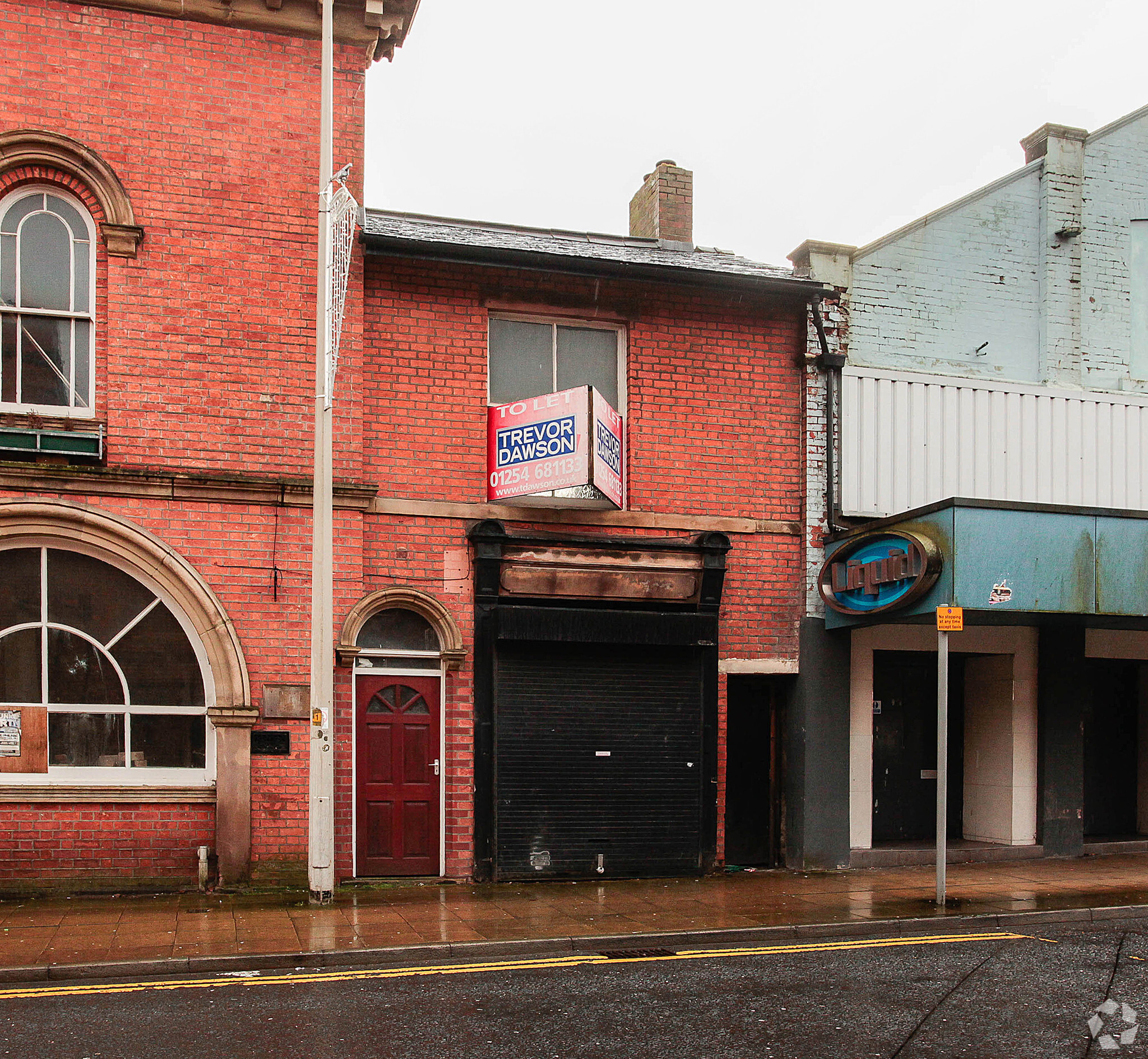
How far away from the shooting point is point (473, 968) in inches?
342

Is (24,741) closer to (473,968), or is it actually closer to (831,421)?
(473,968)

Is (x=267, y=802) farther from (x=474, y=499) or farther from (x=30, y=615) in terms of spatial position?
(x=474, y=499)

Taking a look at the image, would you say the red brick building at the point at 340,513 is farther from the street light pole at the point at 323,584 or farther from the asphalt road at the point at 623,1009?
the asphalt road at the point at 623,1009

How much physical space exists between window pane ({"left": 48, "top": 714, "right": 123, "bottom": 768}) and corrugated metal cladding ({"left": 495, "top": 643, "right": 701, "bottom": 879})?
379cm

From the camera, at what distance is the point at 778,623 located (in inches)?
543

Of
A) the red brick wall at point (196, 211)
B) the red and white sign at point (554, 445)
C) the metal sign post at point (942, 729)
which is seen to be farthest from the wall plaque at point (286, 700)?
the metal sign post at point (942, 729)

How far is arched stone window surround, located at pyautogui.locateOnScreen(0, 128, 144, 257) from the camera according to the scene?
11.3m

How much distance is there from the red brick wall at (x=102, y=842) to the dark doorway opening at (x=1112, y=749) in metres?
11.3

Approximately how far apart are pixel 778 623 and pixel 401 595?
446cm

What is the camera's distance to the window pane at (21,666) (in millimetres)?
11227

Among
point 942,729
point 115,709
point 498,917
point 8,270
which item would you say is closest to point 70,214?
point 8,270

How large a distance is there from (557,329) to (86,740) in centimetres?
655

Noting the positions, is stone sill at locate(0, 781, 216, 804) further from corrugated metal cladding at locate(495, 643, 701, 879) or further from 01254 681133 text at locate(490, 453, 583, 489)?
01254 681133 text at locate(490, 453, 583, 489)

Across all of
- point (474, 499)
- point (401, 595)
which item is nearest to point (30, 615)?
point (401, 595)
